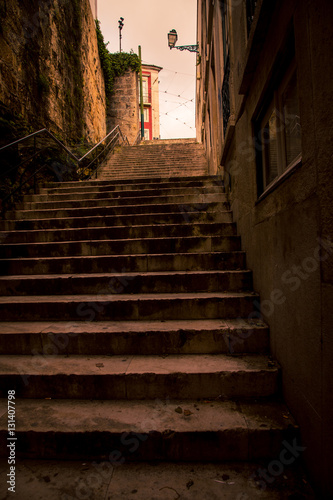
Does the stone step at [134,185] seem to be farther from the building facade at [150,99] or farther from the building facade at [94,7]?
the building facade at [150,99]

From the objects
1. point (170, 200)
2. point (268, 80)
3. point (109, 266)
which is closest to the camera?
point (268, 80)

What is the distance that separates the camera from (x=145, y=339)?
2344 mm

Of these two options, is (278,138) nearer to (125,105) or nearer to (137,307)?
(137,307)

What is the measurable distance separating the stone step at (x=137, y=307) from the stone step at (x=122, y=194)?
274 cm

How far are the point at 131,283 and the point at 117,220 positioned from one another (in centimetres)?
158

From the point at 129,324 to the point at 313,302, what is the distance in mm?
1706

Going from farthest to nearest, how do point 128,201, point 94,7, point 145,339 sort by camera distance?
point 94,7 < point 128,201 < point 145,339

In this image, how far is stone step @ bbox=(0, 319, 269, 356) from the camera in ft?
7.52

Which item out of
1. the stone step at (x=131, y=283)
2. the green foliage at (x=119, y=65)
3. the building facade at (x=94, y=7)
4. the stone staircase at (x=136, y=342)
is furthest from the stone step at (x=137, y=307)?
the green foliage at (x=119, y=65)

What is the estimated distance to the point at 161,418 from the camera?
70.7 inches

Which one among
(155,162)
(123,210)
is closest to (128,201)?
(123,210)

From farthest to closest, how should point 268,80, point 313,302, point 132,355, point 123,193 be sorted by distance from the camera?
point 123,193
point 132,355
point 268,80
point 313,302

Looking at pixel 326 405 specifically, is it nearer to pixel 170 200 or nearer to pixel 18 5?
pixel 170 200

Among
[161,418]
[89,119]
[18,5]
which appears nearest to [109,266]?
[161,418]
